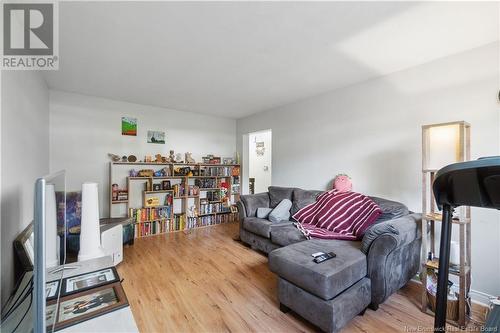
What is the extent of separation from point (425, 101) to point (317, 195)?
5.49ft

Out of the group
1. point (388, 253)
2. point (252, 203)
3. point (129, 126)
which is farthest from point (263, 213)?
point (129, 126)

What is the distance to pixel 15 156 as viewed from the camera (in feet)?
5.11

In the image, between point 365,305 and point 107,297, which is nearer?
point 107,297

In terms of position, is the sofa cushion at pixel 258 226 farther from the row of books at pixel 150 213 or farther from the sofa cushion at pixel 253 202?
the row of books at pixel 150 213

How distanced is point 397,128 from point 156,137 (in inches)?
154

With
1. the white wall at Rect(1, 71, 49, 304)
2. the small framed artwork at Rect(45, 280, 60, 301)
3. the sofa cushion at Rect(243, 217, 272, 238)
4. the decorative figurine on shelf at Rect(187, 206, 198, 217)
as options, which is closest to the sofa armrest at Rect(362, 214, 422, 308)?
the sofa cushion at Rect(243, 217, 272, 238)

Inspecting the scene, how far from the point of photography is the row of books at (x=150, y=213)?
371 cm

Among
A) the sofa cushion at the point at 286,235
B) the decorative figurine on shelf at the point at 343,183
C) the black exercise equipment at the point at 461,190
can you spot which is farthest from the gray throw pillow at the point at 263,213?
the black exercise equipment at the point at 461,190

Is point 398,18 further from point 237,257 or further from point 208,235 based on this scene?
point 208,235

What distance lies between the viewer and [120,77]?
9.18 feet

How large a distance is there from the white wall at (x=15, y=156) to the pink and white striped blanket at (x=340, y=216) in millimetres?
2454

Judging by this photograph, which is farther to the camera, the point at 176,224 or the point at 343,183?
the point at 176,224

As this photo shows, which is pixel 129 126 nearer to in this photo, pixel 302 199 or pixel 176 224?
pixel 176 224

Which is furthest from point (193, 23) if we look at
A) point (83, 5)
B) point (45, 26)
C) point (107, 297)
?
point (107, 297)
